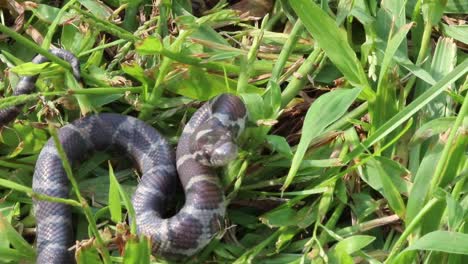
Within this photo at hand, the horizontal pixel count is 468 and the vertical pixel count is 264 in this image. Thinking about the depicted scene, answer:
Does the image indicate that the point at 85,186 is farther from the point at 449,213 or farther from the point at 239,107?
the point at 449,213

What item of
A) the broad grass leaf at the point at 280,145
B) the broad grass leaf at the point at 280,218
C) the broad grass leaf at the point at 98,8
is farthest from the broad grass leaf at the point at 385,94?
the broad grass leaf at the point at 98,8

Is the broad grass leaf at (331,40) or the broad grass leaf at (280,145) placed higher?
the broad grass leaf at (331,40)

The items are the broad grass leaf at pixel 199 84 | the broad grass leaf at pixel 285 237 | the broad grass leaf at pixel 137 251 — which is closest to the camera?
the broad grass leaf at pixel 137 251

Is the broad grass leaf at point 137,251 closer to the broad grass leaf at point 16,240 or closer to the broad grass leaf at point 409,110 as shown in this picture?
the broad grass leaf at point 16,240

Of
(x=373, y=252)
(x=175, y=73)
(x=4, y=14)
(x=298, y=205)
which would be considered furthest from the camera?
(x=4, y=14)

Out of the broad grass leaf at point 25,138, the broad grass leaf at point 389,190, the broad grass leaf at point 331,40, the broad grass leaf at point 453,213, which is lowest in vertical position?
the broad grass leaf at point 25,138

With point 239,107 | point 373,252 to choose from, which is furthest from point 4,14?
point 373,252

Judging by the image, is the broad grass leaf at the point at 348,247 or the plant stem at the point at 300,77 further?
the plant stem at the point at 300,77
